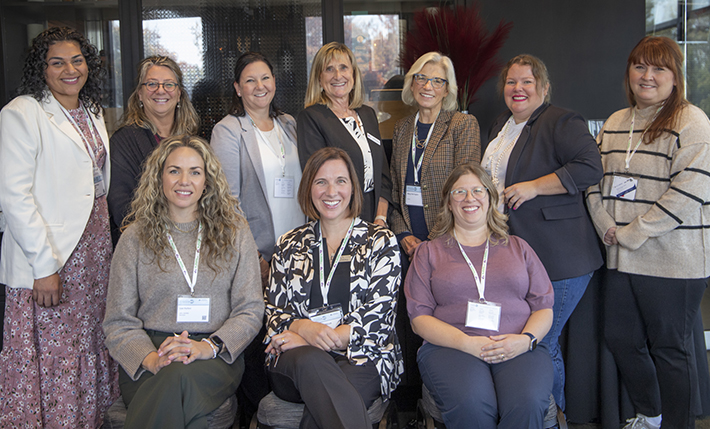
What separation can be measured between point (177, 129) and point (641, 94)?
244 centimetres

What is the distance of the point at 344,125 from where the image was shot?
284 cm

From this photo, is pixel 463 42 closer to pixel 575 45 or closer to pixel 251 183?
pixel 575 45

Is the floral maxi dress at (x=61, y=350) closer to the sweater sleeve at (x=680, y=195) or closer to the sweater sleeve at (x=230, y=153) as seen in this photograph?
the sweater sleeve at (x=230, y=153)

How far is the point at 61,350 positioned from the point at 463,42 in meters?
2.96

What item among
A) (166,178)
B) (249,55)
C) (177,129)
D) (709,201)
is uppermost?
(249,55)

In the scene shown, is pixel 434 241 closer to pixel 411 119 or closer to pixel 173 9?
pixel 411 119

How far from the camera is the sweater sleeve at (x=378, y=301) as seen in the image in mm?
2188

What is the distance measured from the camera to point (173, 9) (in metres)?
3.64

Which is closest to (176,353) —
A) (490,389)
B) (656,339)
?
(490,389)

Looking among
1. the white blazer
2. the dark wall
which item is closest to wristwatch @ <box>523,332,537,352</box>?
the dark wall

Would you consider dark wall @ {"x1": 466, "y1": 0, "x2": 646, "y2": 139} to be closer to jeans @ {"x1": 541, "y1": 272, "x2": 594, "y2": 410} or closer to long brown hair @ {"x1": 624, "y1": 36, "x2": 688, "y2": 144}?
long brown hair @ {"x1": 624, "y1": 36, "x2": 688, "y2": 144}

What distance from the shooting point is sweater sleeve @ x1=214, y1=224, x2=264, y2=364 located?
2133mm

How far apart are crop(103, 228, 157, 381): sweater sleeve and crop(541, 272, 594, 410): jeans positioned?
6.12ft

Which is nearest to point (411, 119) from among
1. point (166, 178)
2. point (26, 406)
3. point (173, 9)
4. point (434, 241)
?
point (434, 241)
